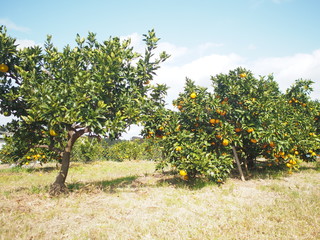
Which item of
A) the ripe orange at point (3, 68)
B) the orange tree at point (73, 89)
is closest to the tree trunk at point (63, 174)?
the orange tree at point (73, 89)

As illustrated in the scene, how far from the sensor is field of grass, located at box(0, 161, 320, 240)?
128 inches

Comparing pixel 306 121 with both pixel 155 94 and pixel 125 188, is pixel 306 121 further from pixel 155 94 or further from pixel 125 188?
pixel 125 188

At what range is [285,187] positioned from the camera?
5.95m

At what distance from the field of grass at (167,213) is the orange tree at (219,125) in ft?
3.05

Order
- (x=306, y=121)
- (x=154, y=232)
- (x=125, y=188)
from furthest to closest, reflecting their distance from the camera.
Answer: (x=306, y=121), (x=125, y=188), (x=154, y=232)

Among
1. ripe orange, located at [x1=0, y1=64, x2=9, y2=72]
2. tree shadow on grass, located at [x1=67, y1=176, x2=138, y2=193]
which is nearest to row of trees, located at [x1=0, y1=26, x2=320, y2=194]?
ripe orange, located at [x1=0, y1=64, x2=9, y2=72]

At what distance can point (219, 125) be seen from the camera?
6672 millimetres

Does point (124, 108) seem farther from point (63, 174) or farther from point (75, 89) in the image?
point (63, 174)

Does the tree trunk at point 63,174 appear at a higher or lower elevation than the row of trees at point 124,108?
lower

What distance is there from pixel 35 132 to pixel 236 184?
21.6ft

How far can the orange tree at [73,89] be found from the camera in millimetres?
4359

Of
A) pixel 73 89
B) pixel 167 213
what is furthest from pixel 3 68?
pixel 167 213

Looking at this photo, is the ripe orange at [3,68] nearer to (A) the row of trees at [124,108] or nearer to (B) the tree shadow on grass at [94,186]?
(A) the row of trees at [124,108]

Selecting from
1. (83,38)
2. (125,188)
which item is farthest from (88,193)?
(83,38)
